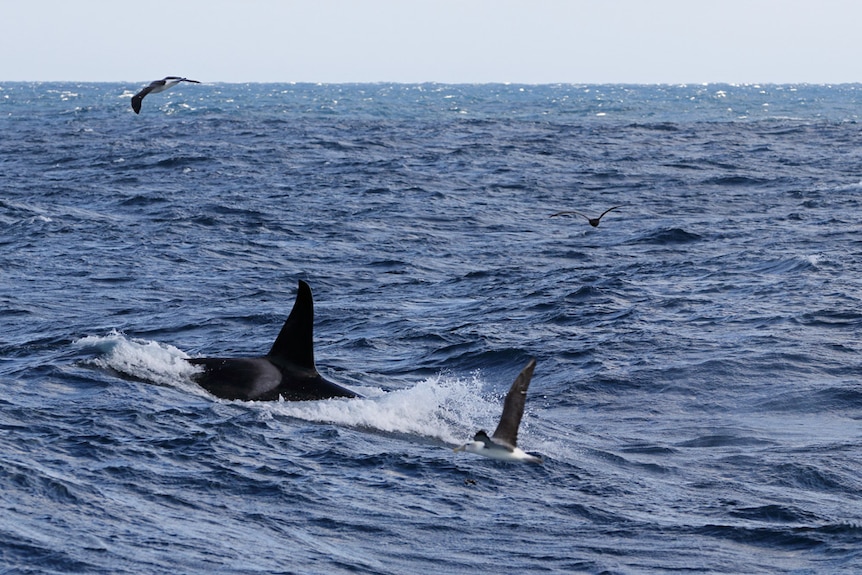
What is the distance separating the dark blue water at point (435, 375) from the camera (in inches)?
425

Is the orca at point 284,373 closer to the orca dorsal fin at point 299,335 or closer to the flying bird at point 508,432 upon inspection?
the orca dorsal fin at point 299,335

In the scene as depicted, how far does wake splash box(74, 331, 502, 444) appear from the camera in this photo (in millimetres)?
14266

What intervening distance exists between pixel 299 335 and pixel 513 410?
5.42m

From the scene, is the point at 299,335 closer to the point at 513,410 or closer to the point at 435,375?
the point at 435,375

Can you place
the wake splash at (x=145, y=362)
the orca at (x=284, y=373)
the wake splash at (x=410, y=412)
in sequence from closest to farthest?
the wake splash at (x=410, y=412)
the orca at (x=284, y=373)
the wake splash at (x=145, y=362)

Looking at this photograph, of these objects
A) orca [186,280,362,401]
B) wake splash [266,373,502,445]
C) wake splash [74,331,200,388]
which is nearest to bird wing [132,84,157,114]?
orca [186,280,362,401]

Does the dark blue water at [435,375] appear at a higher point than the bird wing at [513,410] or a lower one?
lower

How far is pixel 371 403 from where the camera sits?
48.6 ft

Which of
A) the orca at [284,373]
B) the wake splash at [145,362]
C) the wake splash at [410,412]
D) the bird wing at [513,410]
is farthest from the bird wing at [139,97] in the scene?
the bird wing at [513,410]

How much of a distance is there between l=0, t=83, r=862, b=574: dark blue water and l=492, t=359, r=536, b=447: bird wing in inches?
49.5

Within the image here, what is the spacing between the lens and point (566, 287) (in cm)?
2505

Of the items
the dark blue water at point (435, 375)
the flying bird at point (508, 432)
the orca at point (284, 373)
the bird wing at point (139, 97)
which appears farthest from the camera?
the bird wing at point (139, 97)

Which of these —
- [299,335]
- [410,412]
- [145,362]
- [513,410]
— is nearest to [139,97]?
[145,362]

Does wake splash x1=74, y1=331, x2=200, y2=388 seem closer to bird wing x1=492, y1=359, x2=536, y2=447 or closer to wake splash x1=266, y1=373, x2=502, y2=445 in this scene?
wake splash x1=266, y1=373, x2=502, y2=445
